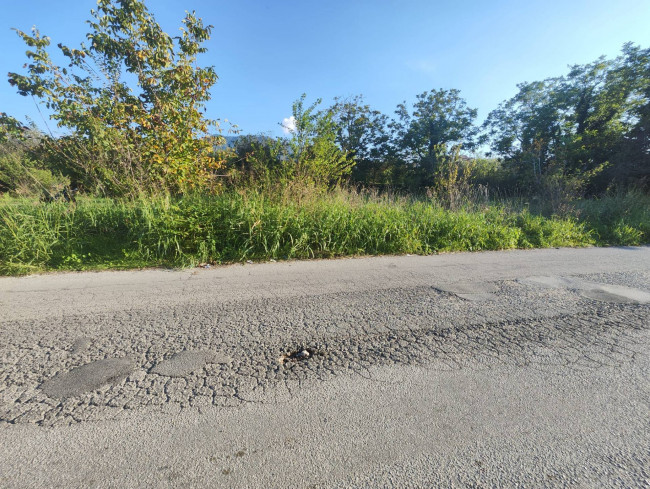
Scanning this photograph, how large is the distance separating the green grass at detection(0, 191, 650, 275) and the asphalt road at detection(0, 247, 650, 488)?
3.53 feet

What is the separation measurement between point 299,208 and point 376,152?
19799 mm

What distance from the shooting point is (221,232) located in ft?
16.9

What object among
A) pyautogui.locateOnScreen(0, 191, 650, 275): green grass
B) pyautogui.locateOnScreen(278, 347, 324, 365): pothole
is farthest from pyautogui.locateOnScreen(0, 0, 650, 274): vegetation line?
pyautogui.locateOnScreen(278, 347, 324, 365): pothole

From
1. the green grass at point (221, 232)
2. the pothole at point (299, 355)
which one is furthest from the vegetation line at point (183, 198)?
the pothole at point (299, 355)

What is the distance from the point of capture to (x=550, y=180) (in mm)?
11086

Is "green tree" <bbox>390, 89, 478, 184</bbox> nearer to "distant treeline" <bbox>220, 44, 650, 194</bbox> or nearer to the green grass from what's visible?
"distant treeline" <bbox>220, 44, 650, 194</bbox>

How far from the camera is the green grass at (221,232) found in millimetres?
4465

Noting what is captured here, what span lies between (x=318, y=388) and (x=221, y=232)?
3987 millimetres

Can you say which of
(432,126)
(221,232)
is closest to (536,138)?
(432,126)

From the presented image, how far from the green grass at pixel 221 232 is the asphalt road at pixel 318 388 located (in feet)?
3.53

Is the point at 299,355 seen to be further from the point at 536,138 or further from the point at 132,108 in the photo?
the point at 536,138

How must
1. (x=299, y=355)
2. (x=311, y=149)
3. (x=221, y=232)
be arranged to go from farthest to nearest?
(x=311, y=149)
(x=221, y=232)
(x=299, y=355)

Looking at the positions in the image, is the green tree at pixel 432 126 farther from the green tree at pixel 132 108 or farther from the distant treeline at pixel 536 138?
the green tree at pixel 132 108

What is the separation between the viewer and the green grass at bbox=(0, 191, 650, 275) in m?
4.46
